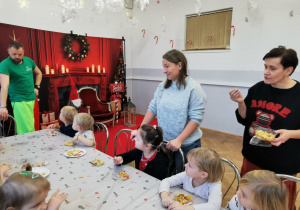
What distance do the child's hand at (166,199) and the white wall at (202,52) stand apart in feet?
11.6

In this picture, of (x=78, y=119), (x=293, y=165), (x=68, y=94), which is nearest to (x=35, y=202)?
(x=78, y=119)

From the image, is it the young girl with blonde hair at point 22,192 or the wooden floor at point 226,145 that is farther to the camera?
the wooden floor at point 226,145

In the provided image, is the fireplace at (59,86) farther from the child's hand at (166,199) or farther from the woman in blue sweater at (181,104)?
the child's hand at (166,199)

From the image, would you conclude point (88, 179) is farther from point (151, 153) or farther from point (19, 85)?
point (19, 85)

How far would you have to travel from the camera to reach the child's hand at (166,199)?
1114mm

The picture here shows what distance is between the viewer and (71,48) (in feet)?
15.2

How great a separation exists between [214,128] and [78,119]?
11.2ft

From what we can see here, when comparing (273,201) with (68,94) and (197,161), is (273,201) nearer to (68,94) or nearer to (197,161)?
(197,161)

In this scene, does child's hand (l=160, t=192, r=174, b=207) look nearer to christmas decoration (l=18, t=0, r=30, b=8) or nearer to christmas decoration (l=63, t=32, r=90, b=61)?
christmas decoration (l=63, t=32, r=90, b=61)

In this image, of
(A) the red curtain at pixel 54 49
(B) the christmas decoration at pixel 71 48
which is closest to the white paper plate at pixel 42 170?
(A) the red curtain at pixel 54 49

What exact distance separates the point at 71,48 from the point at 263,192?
466cm

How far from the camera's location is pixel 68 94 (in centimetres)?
471

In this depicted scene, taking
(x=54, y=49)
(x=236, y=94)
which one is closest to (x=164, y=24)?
(x=54, y=49)

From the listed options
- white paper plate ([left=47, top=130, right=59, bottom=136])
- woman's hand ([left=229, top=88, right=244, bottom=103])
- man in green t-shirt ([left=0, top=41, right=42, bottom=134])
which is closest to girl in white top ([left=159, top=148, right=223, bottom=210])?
woman's hand ([left=229, top=88, right=244, bottom=103])
